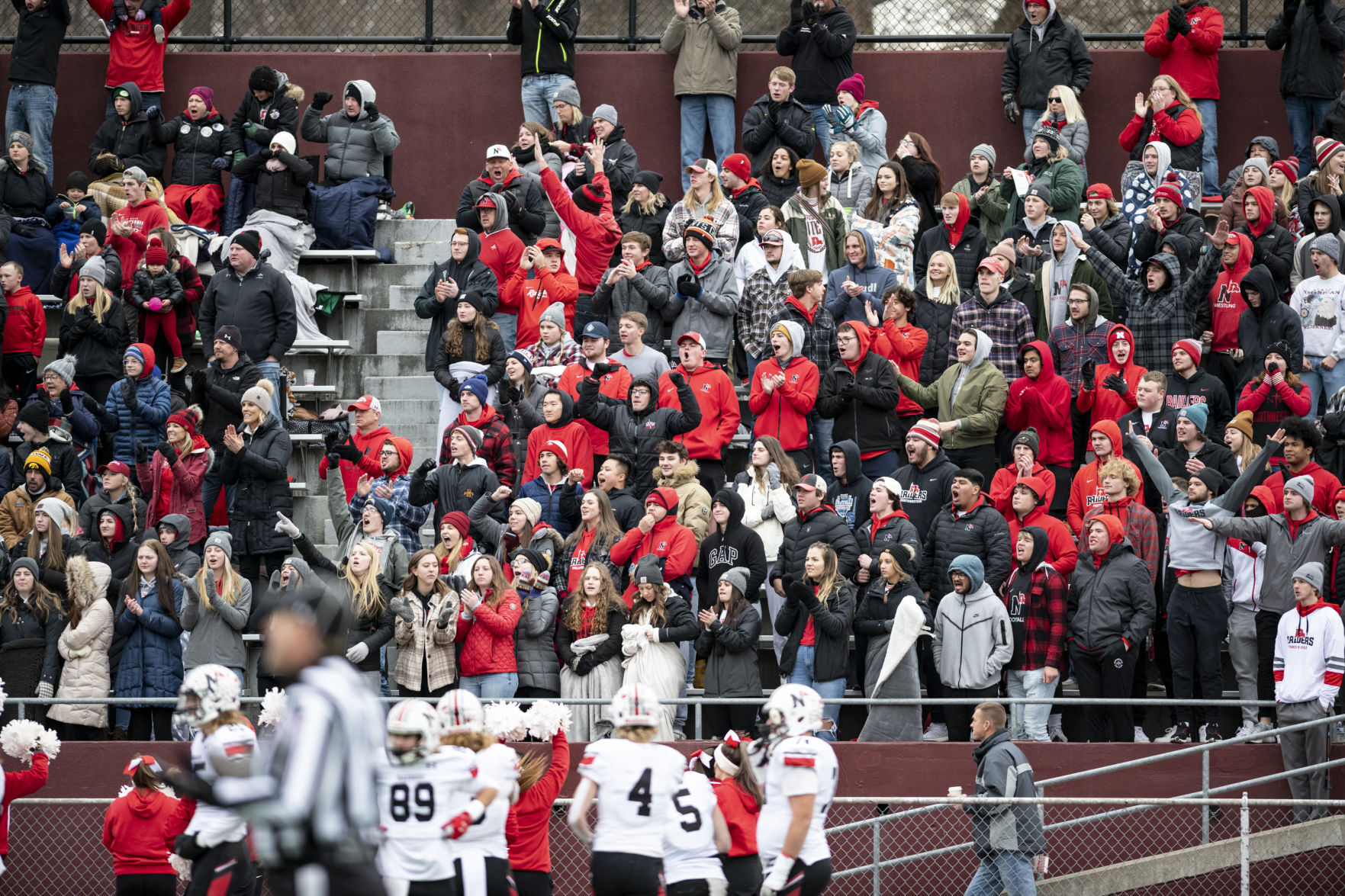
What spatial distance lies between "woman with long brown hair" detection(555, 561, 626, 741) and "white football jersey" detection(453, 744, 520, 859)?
3605 millimetres

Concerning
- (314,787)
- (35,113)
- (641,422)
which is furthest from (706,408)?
(35,113)

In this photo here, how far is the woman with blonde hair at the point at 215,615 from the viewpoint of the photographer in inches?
531

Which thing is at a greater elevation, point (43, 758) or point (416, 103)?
point (416, 103)

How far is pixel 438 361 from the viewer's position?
15.6m

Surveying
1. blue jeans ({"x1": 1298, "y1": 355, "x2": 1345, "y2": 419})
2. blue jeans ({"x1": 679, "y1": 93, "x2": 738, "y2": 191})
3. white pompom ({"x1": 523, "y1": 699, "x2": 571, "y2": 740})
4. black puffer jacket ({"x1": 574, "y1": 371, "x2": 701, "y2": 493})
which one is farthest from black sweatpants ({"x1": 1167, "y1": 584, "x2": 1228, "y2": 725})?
blue jeans ({"x1": 679, "y1": 93, "x2": 738, "y2": 191})

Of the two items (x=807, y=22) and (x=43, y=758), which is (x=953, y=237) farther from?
(x=43, y=758)

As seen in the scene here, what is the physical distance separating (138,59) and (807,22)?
734 centimetres

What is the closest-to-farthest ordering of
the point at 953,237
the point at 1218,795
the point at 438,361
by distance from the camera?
the point at 1218,795, the point at 438,361, the point at 953,237

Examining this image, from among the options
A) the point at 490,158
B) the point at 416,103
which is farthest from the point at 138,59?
the point at 490,158

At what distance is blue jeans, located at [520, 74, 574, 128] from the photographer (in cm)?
1914

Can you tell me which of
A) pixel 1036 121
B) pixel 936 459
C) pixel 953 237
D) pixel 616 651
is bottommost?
pixel 616 651

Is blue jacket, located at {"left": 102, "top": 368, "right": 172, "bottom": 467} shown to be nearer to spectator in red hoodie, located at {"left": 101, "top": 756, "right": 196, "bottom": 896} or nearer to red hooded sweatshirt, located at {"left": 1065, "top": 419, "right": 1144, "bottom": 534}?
spectator in red hoodie, located at {"left": 101, "top": 756, "right": 196, "bottom": 896}

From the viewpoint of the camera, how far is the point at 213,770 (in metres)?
9.56

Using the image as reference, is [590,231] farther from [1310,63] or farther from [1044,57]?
[1310,63]
